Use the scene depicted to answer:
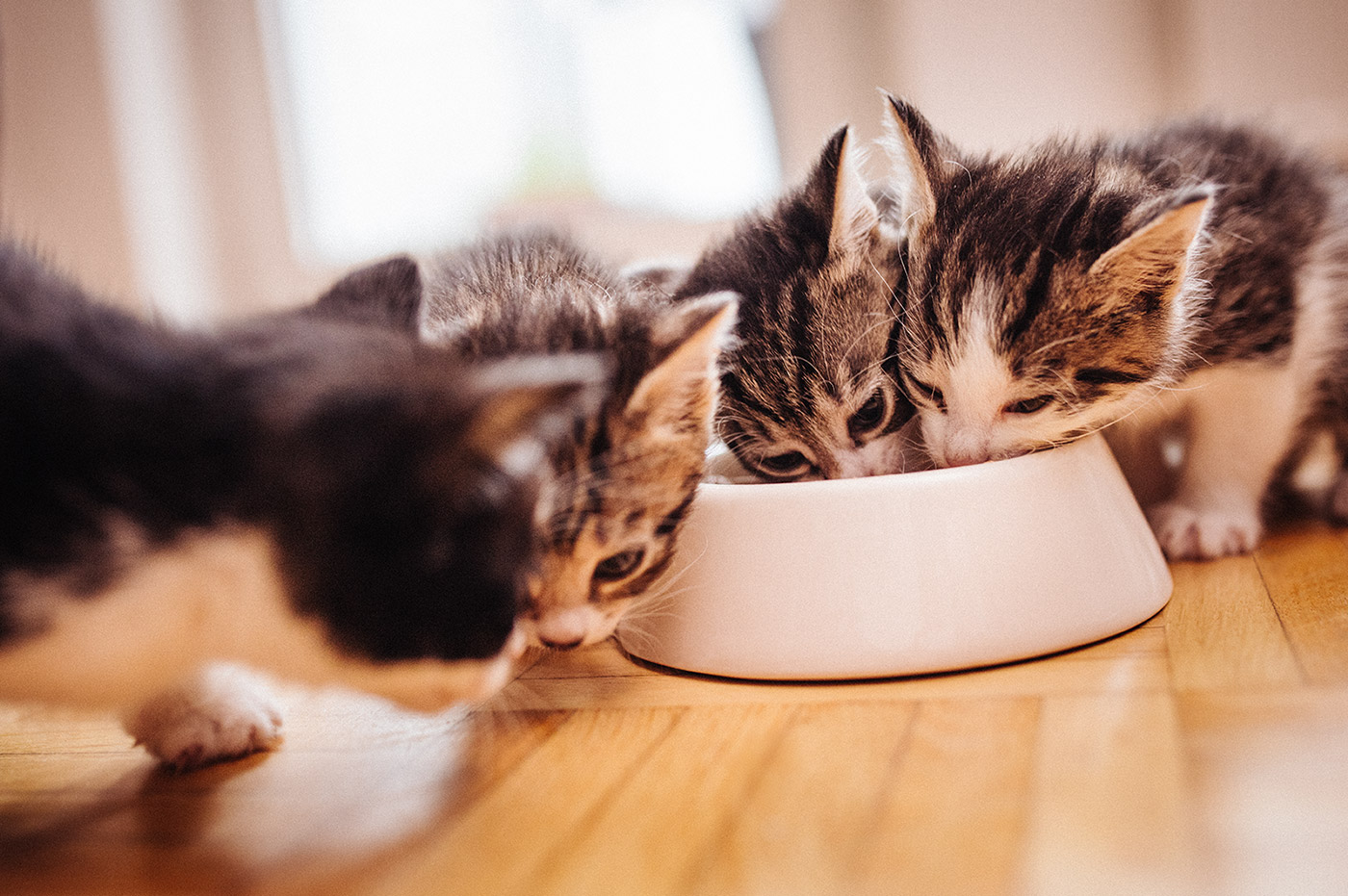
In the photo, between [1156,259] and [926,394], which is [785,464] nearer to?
[926,394]

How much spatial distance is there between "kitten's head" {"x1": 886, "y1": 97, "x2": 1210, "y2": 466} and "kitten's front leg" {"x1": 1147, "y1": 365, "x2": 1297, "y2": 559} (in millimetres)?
173

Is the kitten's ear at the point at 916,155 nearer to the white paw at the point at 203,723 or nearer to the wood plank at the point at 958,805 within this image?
the wood plank at the point at 958,805

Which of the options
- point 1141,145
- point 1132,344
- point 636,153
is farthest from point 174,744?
point 636,153

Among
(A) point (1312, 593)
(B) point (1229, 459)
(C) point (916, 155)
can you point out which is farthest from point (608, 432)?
(B) point (1229, 459)

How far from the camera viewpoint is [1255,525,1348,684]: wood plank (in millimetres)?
919

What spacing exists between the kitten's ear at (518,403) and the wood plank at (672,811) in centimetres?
27

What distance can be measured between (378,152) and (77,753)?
281 centimetres

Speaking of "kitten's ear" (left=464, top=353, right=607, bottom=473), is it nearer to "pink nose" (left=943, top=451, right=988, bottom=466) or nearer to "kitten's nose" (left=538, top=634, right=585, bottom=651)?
"kitten's nose" (left=538, top=634, right=585, bottom=651)

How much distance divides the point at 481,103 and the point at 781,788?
303cm

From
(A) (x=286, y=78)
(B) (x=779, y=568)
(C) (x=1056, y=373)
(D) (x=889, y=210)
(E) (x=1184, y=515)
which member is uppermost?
(A) (x=286, y=78)

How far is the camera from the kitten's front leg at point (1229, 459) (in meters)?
1.36

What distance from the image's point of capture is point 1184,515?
142 centimetres

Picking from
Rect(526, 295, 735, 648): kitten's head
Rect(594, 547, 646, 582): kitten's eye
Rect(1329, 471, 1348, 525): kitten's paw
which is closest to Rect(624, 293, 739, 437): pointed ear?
Rect(526, 295, 735, 648): kitten's head

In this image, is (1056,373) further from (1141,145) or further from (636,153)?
(636,153)
